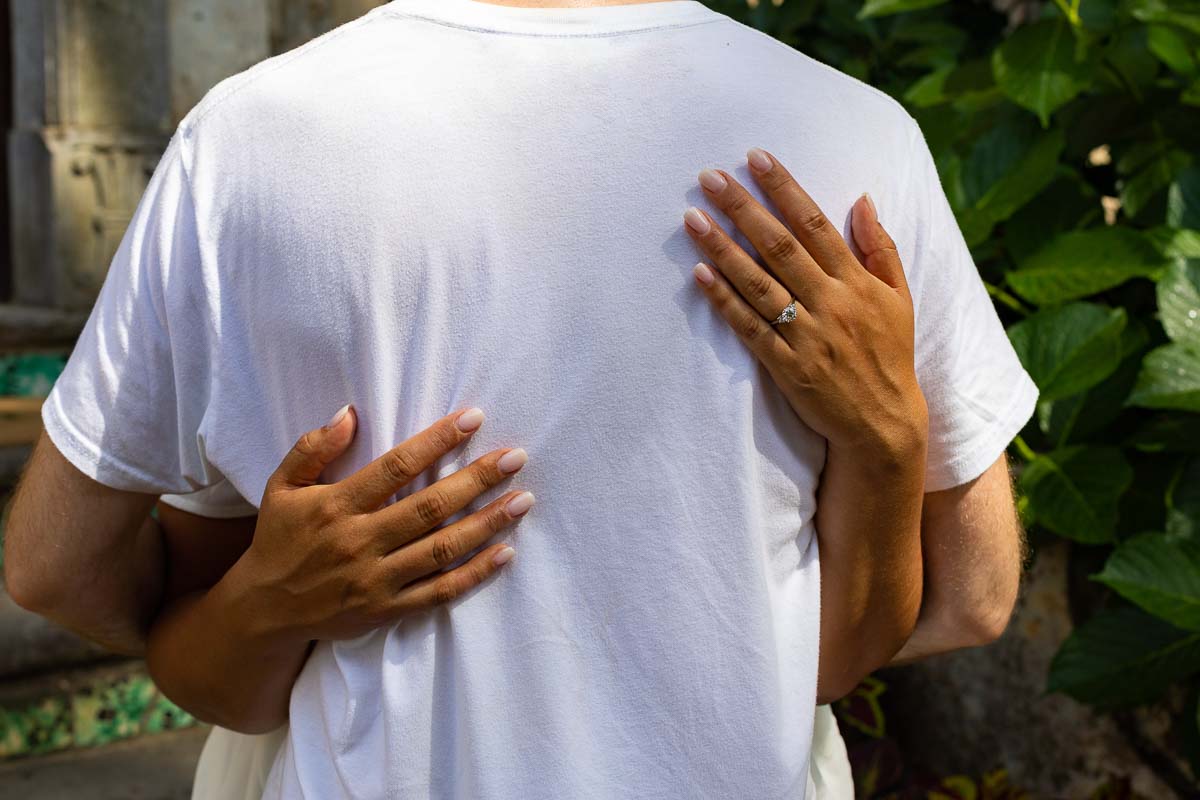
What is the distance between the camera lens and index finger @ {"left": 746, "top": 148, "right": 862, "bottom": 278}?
3.07ft

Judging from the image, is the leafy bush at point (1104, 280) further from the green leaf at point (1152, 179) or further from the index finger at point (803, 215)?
the index finger at point (803, 215)

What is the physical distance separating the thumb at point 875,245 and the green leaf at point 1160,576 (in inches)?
41.0

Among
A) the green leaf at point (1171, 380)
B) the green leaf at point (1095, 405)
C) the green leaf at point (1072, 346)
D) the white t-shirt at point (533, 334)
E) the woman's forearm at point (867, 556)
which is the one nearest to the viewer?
the white t-shirt at point (533, 334)

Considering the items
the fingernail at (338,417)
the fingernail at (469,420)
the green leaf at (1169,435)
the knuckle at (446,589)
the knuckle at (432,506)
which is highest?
the fingernail at (469,420)

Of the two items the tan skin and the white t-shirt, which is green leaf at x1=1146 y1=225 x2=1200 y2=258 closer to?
the tan skin

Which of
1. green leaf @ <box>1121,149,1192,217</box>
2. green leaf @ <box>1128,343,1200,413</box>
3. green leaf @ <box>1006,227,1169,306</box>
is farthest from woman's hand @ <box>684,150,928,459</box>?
green leaf @ <box>1121,149,1192,217</box>

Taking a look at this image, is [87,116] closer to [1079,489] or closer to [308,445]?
[1079,489]

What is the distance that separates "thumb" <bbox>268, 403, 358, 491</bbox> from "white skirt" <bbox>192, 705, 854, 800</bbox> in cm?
36

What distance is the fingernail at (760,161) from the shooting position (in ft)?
3.06

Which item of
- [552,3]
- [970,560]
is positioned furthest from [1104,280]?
[552,3]

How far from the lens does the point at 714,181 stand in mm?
931

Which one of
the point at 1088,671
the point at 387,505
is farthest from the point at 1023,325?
the point at 387,505

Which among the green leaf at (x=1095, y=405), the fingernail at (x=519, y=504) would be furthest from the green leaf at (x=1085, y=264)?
the fingernail at (x=519, y=504)

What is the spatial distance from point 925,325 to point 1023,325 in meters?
1.08
